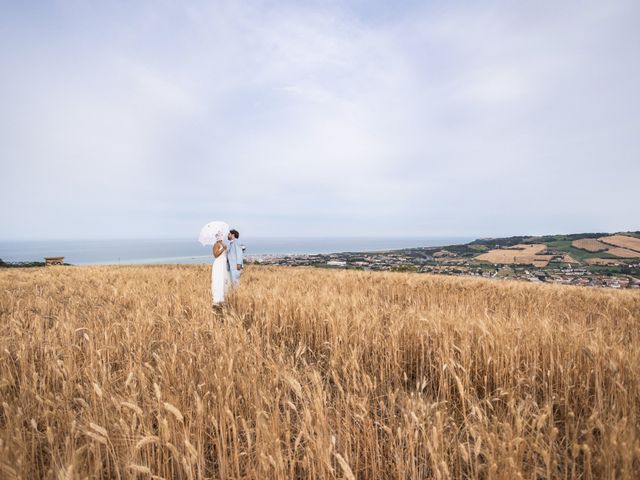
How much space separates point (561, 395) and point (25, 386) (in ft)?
13.5

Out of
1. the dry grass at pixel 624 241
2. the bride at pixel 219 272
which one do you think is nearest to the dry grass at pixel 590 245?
the dry grass at pixel 624 241

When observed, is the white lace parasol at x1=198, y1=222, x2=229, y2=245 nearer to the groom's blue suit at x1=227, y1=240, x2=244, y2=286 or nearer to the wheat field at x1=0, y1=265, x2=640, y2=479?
the groom's blue suit at x1=227, y1=240, x2=244, y2=286

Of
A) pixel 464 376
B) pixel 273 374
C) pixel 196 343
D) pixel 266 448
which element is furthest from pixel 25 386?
pixel 464 376

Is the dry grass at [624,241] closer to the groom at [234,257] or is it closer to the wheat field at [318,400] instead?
the wheat field at [318,400]

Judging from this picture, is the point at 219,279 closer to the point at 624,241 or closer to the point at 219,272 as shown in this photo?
the point at 219,272

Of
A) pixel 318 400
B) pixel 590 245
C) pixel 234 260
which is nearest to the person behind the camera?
pixel 318 400

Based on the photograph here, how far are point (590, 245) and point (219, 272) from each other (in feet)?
133

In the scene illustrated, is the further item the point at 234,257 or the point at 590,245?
the point at 590,245

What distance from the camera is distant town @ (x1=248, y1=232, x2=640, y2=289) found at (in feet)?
62.6

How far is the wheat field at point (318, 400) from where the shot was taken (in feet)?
4.86

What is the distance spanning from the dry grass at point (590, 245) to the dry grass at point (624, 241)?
Result: 2.48ft

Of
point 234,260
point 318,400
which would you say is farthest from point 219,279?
point 318,400

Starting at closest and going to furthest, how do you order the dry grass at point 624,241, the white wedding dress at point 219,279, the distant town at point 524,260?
the white wedding dress at point 219,279, the distant town at point 524,260, the dry grass at point 624,241

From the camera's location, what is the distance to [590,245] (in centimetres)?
3266
